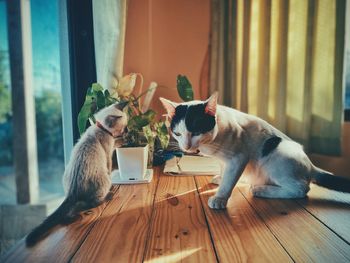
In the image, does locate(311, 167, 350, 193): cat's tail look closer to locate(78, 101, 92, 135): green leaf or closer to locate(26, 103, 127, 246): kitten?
locate(26, 103, 127, 246): kitten

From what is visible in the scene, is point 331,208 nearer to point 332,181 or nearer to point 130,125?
point 332,181

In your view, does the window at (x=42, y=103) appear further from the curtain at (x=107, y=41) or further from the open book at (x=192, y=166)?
the open book at (x=192, y=166)

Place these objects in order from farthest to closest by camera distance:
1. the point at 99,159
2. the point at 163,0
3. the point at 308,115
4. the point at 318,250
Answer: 1. the point at 163,0
2. the point at 308,115
3. the point at 99,159
4. the point at 318,250

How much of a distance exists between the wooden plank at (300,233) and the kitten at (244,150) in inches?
3.1

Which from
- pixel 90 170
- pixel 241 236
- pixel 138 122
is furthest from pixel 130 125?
pixel 241 236

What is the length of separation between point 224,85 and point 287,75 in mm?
383

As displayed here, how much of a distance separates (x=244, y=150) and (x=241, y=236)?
1.12 ft

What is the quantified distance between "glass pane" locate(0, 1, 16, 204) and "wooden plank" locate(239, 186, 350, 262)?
0.99 m

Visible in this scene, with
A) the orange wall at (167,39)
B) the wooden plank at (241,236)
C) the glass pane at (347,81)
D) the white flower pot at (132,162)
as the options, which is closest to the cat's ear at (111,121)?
the white flower pot at (132,162)

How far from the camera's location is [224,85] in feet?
5.84

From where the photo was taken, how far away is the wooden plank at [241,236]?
0.60 m

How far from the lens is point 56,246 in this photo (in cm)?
63

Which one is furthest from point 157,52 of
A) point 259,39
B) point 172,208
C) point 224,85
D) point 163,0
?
point 172,208

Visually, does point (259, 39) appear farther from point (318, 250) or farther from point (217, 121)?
point (318, 250)
